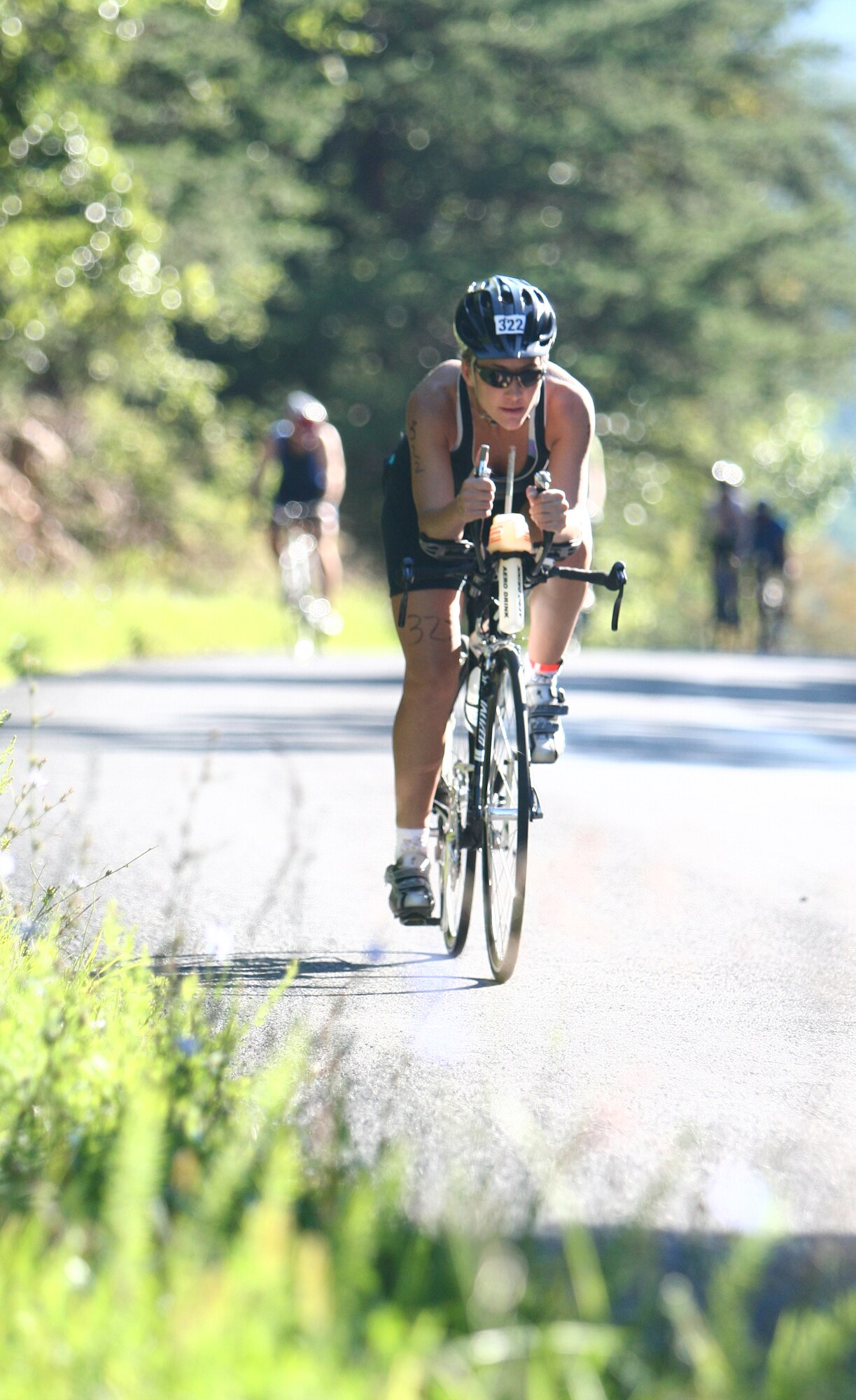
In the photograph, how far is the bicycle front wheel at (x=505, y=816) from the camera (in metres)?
5.92

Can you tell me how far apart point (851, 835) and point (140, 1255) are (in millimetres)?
6869

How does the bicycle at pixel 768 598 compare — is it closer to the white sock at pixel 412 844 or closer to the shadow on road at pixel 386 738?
the shadow on road at pixel 386 738

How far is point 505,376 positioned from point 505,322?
0.14 metres

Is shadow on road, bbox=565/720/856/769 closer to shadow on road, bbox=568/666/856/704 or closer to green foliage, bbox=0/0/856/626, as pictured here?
shadow on road, bbox=568/666/856/704

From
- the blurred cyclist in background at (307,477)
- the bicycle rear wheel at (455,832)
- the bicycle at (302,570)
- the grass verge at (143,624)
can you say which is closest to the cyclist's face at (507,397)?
the bicycle rear wheel at (455,832)

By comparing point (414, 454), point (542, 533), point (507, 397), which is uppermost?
point (507, 397)

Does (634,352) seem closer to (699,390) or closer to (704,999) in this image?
(699,390)

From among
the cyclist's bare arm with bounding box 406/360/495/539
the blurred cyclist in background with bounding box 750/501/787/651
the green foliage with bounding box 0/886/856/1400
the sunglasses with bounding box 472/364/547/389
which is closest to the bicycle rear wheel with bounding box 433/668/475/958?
the cyclist's bare arm with bounding box 406/360/495/539

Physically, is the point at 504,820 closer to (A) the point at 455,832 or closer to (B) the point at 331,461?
(A) the point at 455,832

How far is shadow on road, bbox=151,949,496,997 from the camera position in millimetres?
5859

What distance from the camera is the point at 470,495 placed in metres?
5.91

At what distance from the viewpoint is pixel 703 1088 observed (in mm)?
4836

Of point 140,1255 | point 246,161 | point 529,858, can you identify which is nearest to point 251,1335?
point 140,1255

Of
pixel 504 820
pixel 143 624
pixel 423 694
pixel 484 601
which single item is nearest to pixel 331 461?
pixel 143 624
